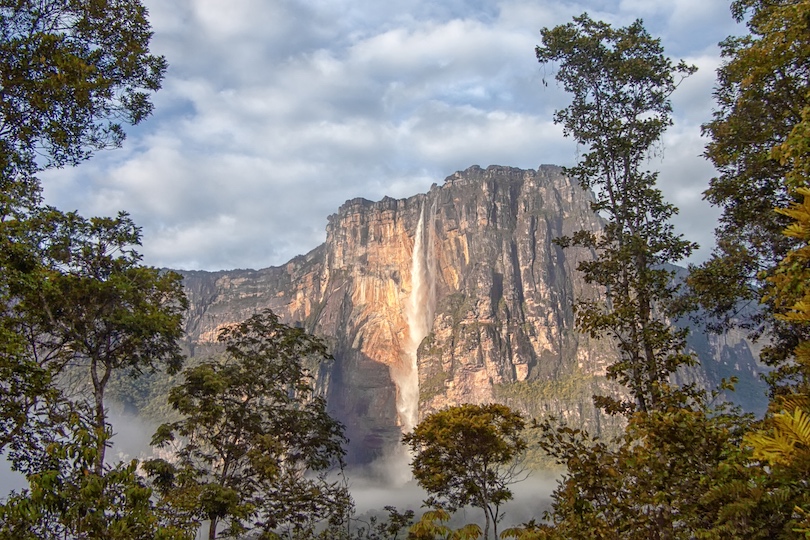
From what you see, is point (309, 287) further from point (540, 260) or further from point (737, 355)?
point (737, 355)

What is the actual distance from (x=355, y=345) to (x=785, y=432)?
418ft

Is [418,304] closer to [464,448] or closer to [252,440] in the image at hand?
[464,448]

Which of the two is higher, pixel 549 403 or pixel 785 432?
pixel 549 403

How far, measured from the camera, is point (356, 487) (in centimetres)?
10044

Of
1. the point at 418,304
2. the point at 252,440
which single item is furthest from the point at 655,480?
the point at 418,304

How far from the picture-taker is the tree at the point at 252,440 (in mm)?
14086

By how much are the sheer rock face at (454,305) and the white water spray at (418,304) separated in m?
0.27

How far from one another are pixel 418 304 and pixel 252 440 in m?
115

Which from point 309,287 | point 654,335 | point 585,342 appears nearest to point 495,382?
point 585,342

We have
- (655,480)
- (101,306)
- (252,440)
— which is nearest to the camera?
(655,480)

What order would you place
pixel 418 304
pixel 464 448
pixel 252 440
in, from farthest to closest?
1. pixel 418 304
2. pixel 464 448
3. pixel 252 440

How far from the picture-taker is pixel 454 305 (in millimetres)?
124750

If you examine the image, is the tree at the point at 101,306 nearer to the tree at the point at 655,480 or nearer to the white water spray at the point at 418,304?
the tree at the point at 655,480

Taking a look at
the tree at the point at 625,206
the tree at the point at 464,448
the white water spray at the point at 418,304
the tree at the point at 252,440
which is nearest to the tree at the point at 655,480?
the tree at the point at 625,206
